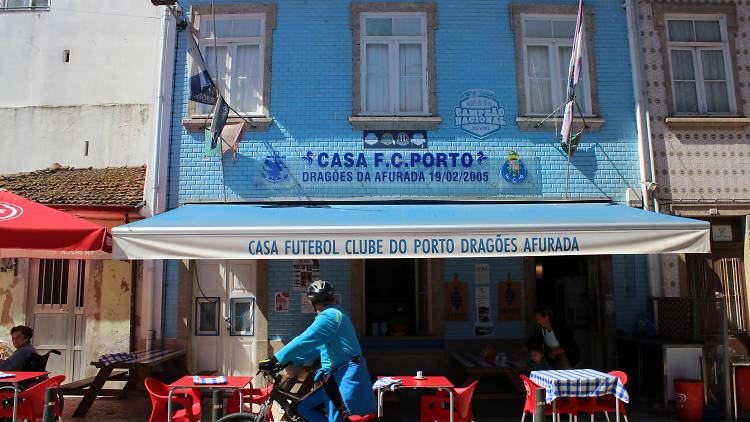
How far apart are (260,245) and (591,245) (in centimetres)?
382

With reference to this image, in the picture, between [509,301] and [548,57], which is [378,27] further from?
[509,301]

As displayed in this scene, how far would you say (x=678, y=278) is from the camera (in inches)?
351

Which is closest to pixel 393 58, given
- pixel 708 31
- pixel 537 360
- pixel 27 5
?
pixel 537 360

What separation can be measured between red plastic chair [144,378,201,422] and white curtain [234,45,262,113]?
4.80 metres

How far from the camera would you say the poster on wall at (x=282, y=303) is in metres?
8.98

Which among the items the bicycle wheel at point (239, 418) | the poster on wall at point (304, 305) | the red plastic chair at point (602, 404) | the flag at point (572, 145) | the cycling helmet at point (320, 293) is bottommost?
the red plastic chair at point (602, 404)

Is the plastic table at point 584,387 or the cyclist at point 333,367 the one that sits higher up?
the cyclist at point 333,367

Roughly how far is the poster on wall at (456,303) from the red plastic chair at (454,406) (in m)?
2.87

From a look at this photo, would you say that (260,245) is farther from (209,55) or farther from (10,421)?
(209,55)

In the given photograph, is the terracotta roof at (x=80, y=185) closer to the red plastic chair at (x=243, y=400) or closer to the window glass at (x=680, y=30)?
the red plastic chair at (x=243, y=400)

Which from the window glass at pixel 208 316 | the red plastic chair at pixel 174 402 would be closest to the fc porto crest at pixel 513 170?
the window glass at pixel 208 316

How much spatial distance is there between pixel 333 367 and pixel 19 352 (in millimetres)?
4416

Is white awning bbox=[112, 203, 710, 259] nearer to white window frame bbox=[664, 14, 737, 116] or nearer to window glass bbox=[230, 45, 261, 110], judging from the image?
window glass bbox=[230, 45, 261, 110]

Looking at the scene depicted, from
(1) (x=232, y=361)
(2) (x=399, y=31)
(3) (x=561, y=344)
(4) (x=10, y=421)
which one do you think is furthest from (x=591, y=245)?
(4) (x=10, y=421)
